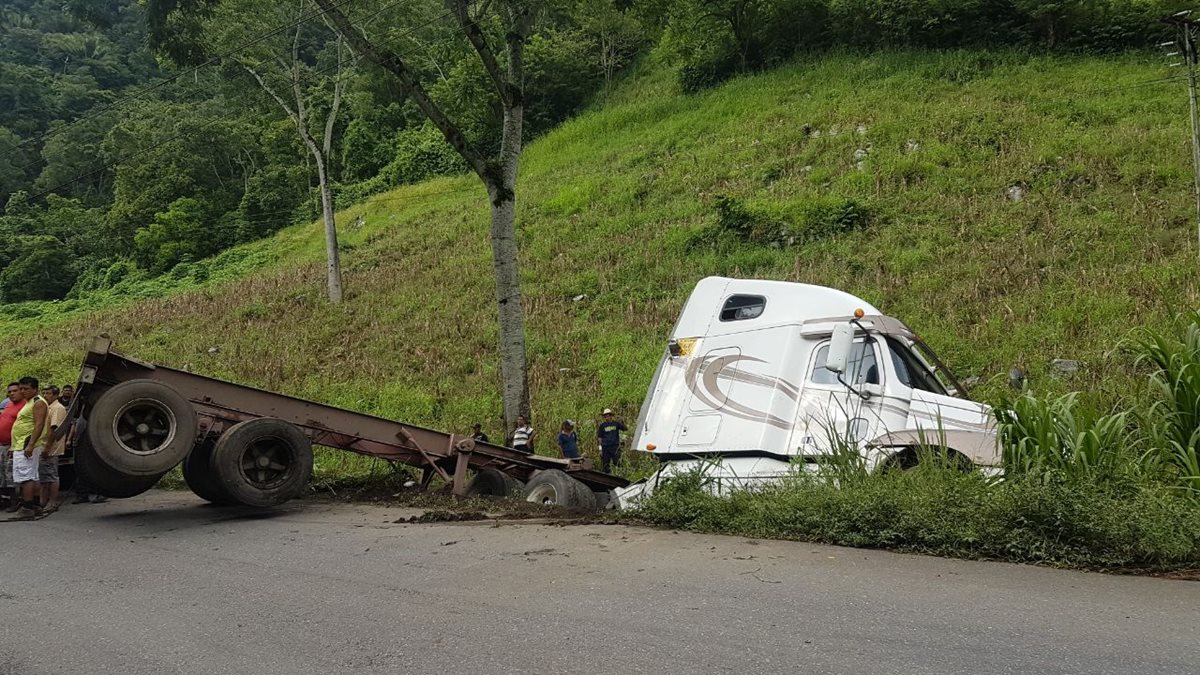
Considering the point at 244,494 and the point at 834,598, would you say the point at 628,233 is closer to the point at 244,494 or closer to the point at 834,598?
the point at 244,494

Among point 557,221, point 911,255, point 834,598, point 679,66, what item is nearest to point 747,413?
point 834,598

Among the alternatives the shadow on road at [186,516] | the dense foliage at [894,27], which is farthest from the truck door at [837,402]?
the dense foliage at [894,27]

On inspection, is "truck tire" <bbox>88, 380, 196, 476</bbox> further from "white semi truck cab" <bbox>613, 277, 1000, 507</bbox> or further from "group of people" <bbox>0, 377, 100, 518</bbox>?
"white semi truck cab" <bbox>613, 277, 1000, 507</bbox>

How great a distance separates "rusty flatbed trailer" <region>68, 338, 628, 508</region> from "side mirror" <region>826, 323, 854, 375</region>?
3.11 metres

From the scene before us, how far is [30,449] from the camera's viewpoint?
31.2 feet

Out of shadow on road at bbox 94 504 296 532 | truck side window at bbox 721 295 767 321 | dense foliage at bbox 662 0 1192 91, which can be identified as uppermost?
dense foliage at bbox 662 0 1192 91

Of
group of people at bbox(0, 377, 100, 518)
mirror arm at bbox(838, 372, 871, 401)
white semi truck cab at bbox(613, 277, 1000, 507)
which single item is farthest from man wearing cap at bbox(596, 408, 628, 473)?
group of people at bbox(0, 377, 100, 518)

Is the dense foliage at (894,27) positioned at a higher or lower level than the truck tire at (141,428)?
higher

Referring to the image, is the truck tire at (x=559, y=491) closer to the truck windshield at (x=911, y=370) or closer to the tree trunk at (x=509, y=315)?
the tree trunk at (x=509, y=315)

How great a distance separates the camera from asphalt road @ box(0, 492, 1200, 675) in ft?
13.1

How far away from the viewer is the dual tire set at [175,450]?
7.73m

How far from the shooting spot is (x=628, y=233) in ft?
89.5

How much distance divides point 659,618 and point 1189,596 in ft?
9.88

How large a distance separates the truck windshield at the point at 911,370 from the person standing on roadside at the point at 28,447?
9.42 meters
